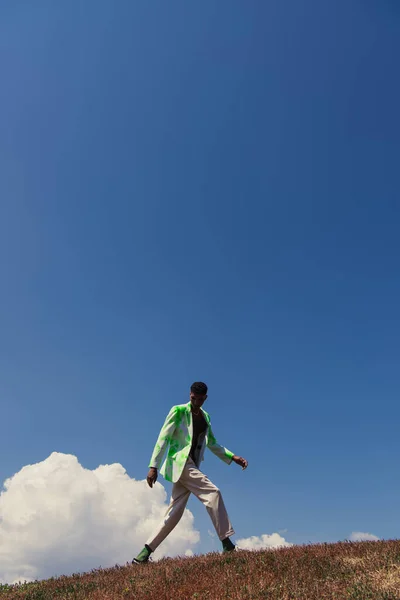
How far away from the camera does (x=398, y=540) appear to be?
7238 mm

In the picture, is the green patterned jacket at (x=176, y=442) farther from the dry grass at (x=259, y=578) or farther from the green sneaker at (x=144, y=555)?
the dry grass at (x=259, y=578)

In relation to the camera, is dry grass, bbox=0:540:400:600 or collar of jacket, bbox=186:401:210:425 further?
collar of jacket, bbox=186:401:210:425

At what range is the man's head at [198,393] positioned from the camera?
788cm

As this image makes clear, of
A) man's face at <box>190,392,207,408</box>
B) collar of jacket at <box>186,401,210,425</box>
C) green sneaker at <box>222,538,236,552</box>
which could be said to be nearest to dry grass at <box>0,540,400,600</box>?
green sneaker at <box>222,538,236,552</box>

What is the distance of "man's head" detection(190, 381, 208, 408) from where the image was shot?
788 centimetres

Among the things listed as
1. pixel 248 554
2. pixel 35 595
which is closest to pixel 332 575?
pixel 248 554

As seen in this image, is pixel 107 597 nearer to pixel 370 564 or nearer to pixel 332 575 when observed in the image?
pixel 332 575

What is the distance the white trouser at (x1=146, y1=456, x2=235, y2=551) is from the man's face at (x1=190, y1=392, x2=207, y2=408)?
91 centimetres

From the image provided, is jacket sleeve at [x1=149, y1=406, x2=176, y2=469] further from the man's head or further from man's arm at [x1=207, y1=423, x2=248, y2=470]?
man's arm at [x1=207, y1=423, x2=248, y2=470]

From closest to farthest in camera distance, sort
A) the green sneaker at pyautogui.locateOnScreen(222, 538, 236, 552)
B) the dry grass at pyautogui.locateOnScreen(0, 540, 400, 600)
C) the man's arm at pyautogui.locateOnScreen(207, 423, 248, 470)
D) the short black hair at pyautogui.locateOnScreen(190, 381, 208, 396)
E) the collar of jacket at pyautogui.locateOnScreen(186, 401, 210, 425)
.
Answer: the dry grass at pyautogui.locateOnScreen(0, 540, 400, 600), the green sneaker at pyautogui.locateOnScreen(222, 538, 236, 552), the short black hair at pyautogui.locateOnScreen(190, 381, 208, 396), the collar of jacket at pyautogui.locateOnScreen(186, 401, 210, 425), the man's arm at pyautogui.locateOnScreen(207, 423, 248, 470)


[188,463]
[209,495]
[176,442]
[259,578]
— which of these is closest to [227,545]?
[209,495]

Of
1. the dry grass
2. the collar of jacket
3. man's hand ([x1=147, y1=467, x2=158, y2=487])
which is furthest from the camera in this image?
the collar of jacket

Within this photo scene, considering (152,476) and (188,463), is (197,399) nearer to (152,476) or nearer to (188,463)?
(188,463)

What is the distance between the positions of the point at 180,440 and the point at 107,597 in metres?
2.98
